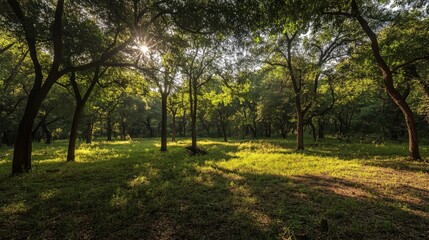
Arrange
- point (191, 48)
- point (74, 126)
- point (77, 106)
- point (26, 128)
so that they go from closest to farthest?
point (26, 128) → point (77, 106) → point (74, 126) → point (191, 48)

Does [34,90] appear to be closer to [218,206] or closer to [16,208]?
[16,208]

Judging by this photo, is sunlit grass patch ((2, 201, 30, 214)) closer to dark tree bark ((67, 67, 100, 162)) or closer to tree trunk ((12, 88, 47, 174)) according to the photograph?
tree trunk ((12, 88, 47, 174))

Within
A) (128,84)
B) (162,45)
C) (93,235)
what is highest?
(162,45)

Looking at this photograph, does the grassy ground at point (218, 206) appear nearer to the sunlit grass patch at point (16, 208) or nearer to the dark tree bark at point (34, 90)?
the sunlit grass patch at point (16, 208)

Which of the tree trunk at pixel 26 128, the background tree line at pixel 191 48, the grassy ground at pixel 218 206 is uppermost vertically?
the background tree line at pixel 191 48

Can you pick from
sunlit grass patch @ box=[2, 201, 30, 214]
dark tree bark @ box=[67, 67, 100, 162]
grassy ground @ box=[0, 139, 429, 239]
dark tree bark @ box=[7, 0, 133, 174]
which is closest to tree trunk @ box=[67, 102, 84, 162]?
dark tree bark @ box=[67, 67, 100, 162]

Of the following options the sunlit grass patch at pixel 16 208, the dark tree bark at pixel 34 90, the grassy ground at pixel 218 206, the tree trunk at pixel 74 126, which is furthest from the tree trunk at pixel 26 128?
the sunlit grass patch at pixel 16 208

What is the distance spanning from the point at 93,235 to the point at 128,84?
13.0 metres

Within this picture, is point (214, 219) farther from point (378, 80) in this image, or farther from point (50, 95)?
point (50, 95)

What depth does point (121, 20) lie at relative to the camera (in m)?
9.81

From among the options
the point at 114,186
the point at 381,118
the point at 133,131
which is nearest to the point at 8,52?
the point at 114,186

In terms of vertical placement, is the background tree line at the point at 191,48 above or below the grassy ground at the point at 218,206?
above

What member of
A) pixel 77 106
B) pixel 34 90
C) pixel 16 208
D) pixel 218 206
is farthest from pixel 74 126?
pixel 218 206

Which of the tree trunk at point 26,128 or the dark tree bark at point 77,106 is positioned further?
the dark tree bark at point 77,106
